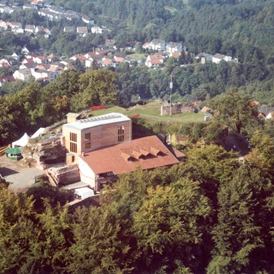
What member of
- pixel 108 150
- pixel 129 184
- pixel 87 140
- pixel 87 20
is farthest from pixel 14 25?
pixel 129 184

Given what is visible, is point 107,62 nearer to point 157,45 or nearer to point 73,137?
point 157,45

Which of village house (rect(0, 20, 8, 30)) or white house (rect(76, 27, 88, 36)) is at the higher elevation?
village house (rect(0, 20, 8, 30))

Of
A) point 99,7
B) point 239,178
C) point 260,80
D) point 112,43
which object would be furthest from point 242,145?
point 99,7

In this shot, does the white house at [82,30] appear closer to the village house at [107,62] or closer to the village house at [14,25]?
Answer: the village house at [14,25]

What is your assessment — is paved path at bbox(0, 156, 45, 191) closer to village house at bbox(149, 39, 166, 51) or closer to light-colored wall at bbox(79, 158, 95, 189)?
light-colored wall at bbox(79, 158, 95, 189)

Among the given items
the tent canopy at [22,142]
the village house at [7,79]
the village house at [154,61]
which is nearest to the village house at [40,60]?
the village house at [7,79]

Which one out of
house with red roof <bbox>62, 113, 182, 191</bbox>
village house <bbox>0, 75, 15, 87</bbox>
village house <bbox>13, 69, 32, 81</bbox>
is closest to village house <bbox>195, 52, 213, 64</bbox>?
village house <bbox>13, 69, 32, 81</bbox>
